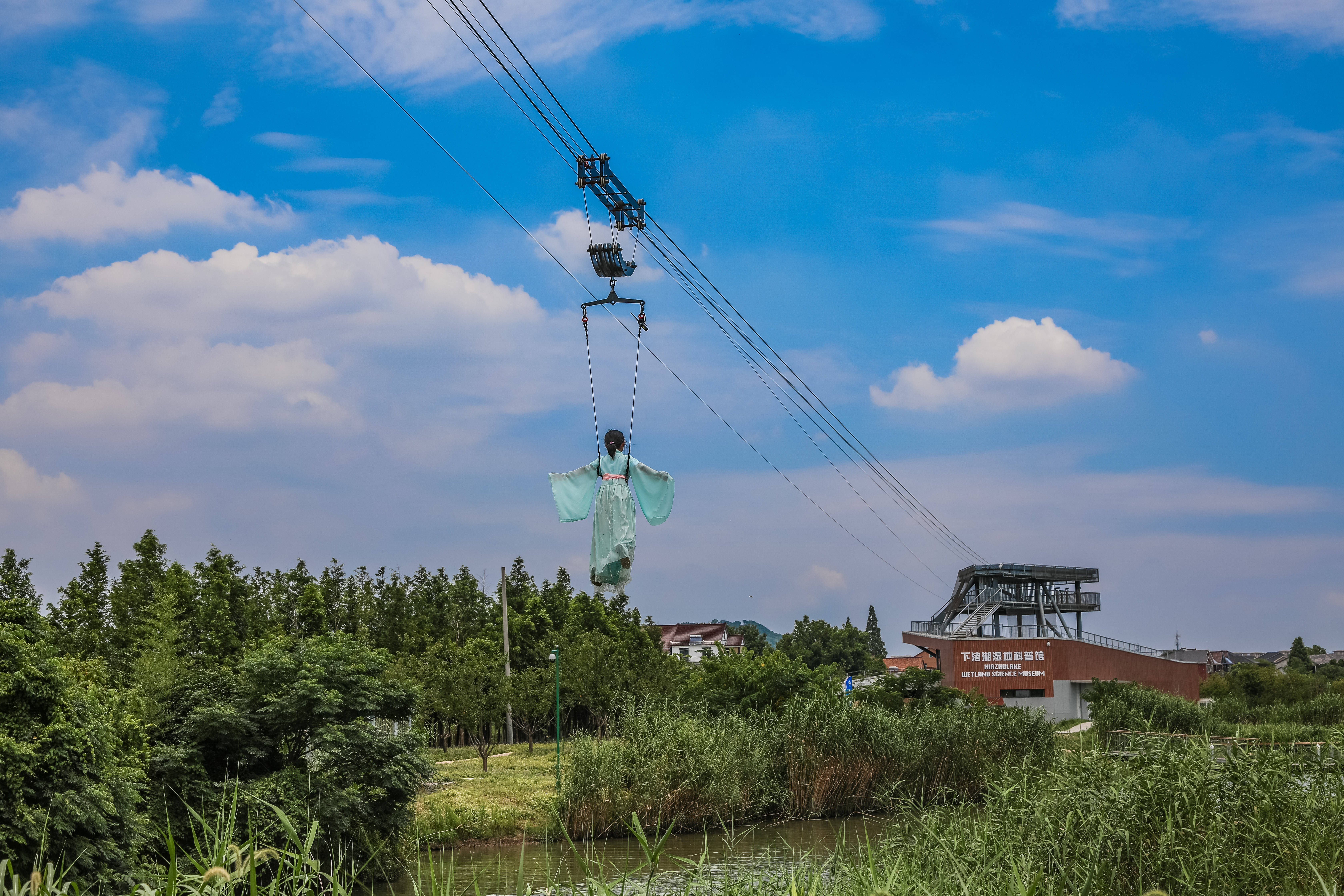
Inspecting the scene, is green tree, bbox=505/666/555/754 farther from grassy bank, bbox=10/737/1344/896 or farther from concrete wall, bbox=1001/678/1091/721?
concrete wall, bbox=1001/678/1091/721

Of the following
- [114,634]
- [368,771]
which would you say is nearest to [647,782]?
[368,771]

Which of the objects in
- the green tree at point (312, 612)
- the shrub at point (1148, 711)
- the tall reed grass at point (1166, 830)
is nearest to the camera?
the tall reed grass at point (1166, 830)

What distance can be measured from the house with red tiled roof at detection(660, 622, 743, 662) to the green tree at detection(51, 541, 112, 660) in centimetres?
6582

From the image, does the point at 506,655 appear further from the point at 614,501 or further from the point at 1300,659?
the point at 1300,659

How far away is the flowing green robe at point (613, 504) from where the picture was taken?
348 inches

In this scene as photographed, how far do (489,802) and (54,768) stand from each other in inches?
441

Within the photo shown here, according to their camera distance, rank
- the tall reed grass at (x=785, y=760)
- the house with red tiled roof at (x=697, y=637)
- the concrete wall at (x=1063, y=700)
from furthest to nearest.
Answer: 1. the house with red tiled roof at (x=697, y=637)
2. the concrete wall at (x=1063, y=700)
3. the tall reed grass at (x=785, y=760)

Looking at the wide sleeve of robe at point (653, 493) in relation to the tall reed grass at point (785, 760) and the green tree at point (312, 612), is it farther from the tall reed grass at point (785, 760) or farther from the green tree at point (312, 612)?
the green tree at point (312, 612)

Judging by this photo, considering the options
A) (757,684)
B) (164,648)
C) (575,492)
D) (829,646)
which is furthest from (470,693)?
(829,646)

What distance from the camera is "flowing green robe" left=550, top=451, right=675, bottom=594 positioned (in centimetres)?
884

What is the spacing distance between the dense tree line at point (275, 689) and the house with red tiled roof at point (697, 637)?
51.5 meters

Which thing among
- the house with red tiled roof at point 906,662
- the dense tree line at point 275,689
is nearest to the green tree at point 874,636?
the house with red tiled roof at point 906,662

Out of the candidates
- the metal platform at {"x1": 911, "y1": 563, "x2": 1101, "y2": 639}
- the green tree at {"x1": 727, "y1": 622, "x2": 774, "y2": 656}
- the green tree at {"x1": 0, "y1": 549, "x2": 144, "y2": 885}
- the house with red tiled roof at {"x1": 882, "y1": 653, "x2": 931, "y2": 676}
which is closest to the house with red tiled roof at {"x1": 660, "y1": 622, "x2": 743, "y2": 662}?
the green tree at {"x1": 727, "y1": 622, "x2": 774, "y2": 656}

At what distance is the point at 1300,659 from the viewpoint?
6681cm
